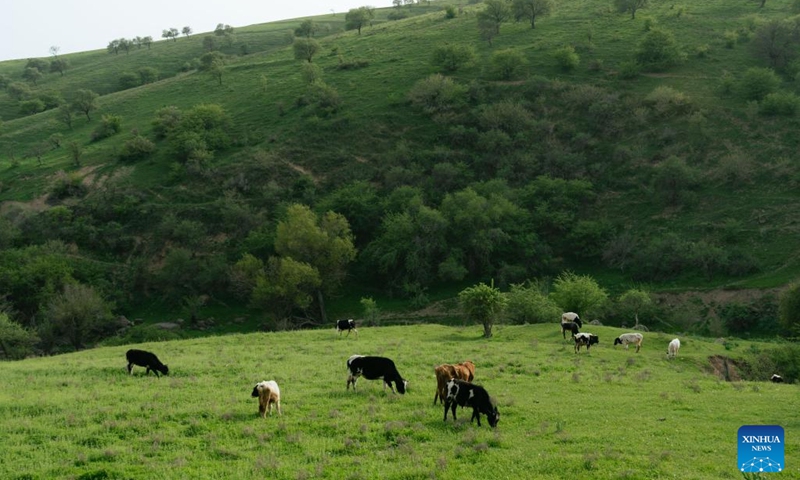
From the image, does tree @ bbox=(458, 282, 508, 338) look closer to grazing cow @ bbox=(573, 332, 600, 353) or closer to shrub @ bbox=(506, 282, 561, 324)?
shrub @ bbox=(506, 282, 561, 324)

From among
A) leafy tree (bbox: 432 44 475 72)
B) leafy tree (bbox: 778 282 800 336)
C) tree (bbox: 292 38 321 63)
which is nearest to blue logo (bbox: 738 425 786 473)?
leafy tree (bbox: 778 282 800 336)

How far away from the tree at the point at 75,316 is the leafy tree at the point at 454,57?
75.7 metres

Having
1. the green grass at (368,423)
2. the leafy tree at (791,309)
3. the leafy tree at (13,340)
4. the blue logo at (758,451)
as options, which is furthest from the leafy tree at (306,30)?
the blue logo at (758,451)

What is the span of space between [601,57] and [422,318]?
6917 cm

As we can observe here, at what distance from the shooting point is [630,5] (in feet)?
393

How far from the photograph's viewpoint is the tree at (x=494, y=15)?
118m

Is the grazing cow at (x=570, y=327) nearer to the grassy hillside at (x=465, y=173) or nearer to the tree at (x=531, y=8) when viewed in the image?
the grassy hillside at (x=465, y=173)

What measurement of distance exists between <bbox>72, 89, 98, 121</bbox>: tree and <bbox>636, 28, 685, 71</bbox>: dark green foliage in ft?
349

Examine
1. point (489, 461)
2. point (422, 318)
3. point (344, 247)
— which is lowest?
point (422, 318)

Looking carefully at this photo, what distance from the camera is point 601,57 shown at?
10300 centimetres

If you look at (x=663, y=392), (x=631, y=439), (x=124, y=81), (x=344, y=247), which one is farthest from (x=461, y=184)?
(x=124, y=81)

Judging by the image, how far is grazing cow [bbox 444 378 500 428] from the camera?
54.4 feet

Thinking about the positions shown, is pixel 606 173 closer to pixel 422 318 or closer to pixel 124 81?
pixel 422 318

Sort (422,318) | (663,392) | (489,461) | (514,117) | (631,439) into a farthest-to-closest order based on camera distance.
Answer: (514,117)
(422,318)
(663,392)
(631,439)
(489,461)
